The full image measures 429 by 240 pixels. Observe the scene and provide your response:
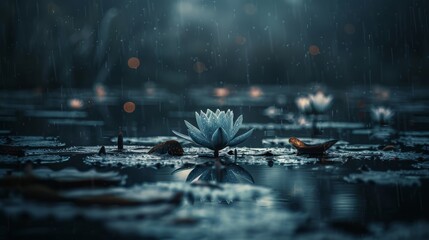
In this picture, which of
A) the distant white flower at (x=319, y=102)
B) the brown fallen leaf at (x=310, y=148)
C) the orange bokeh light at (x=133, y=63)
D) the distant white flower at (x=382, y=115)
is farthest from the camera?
the orange bokeh light at (x=133, y=63)

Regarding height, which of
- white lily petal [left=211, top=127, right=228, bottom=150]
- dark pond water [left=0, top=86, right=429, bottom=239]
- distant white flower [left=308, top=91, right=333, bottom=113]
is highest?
distant white flower [left=308, top=91, right=333, bottom=113]

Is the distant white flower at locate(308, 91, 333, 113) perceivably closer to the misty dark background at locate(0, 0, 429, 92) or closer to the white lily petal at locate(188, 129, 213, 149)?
the white lily petal at locate(188, 129, 213, 149)

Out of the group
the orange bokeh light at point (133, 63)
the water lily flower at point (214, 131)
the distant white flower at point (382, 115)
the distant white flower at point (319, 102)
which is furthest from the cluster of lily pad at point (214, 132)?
the orange bokeh light at point (133, 63)

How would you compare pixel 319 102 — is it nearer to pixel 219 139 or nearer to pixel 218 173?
pixel 219 139

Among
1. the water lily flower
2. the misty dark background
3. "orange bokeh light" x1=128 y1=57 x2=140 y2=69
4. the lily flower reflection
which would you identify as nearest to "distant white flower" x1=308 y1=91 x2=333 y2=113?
the water lily flower

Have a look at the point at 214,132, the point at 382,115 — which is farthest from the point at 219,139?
the point at 382,115

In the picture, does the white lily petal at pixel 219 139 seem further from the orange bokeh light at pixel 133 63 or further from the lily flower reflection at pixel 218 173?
the orange bokeh light at pixel 133 63

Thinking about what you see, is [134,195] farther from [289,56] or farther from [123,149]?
[289,56]
